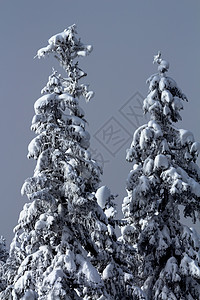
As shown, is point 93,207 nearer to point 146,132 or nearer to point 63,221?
point 63,221

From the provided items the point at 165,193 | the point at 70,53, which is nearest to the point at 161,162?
the point at 165,193

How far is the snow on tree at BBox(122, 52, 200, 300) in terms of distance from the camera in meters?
21.7

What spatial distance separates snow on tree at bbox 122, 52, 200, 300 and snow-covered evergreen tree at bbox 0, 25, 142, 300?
2.85m

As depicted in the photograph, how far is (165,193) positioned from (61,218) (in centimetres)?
794

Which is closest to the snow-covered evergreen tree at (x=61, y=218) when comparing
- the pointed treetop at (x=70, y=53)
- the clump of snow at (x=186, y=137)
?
the pointed treetop at (x=70, y=53)

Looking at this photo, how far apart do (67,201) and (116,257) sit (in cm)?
477

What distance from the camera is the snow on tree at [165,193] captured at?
21734 millimetres

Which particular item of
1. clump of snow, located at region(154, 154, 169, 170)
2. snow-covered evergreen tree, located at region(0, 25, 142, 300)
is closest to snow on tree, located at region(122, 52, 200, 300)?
clump of snow, located at region(154, 154, 169, 170)

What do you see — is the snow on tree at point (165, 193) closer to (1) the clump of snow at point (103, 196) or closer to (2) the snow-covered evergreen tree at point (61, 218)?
(1) the clump of snow at point (103, 196)

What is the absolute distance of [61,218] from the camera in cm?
1733

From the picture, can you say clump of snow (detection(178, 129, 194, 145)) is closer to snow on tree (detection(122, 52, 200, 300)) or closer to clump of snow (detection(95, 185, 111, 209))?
snow on tree (detection(122, 52, 200, 300))

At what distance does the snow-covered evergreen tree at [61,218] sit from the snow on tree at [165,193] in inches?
112

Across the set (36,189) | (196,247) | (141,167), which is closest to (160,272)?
(196,247)

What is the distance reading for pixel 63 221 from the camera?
684 inches
